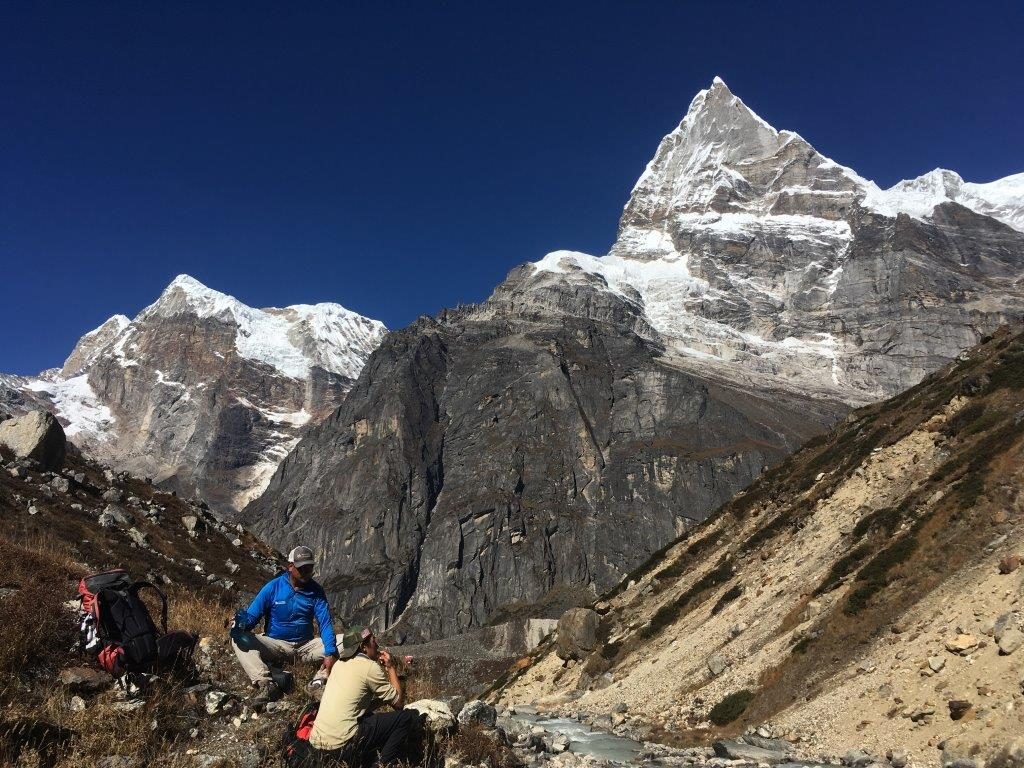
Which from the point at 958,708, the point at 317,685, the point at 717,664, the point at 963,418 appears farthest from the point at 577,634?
the point at 317,685

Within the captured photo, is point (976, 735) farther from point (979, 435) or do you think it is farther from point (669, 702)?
point (979, 435)

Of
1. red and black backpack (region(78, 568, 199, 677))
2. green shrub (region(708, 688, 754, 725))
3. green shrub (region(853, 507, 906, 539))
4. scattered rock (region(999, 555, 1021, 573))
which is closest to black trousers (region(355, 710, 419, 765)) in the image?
red and black backpack (region(78, 568, 199, 677))

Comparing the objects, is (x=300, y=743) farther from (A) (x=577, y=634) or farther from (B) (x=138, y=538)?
(A) (x=577, y=634)

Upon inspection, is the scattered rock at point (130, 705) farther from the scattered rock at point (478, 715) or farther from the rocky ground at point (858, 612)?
the rocky ground at point (858, 612)

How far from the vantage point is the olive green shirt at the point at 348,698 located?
305 inches

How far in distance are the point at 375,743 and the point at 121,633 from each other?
3.87 metres

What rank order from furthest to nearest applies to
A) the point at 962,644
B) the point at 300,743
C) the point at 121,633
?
the point at 962,644, the point at 121,633, the point at 300,743

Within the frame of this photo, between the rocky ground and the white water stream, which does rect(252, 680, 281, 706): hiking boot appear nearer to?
the white water stream

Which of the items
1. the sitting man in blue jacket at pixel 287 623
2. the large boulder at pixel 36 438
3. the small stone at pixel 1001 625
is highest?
the large boulder at pixel 36 438

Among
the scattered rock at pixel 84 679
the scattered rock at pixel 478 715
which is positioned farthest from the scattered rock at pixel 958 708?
the scattered rock at pixel 84 679

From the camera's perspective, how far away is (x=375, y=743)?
7930 mm

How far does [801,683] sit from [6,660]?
21.7 m

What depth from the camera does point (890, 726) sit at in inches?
650

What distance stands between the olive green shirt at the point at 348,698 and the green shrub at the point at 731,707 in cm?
1824
